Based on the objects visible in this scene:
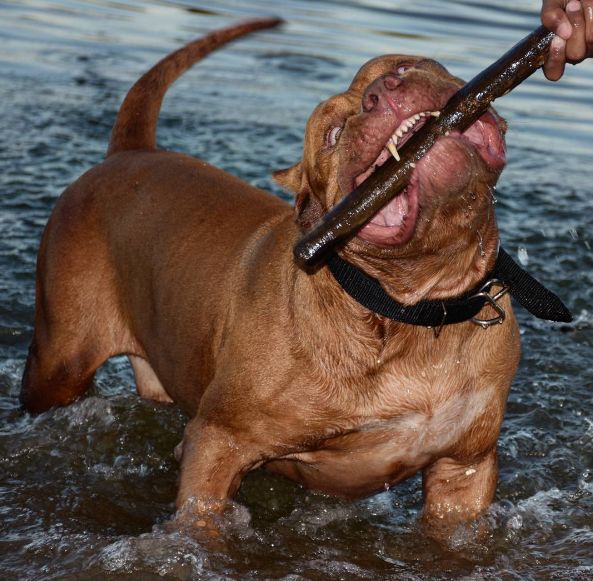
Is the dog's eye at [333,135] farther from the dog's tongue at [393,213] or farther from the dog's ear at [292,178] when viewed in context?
the dog's tongue at [393,213]

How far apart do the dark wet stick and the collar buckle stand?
1.82ft

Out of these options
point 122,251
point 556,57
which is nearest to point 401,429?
point 556,57

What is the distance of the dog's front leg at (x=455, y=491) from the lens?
14.5 feet

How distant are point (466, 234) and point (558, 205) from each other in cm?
502

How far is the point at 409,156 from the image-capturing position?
3613 millimetres

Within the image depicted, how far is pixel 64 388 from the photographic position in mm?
5414

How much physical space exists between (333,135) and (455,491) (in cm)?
144

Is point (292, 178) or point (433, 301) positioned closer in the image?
point (433, 301)

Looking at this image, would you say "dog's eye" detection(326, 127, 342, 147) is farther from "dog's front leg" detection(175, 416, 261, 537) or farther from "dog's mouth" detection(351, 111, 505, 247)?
"dog's front leg" detection(175, 416, 261, 537)

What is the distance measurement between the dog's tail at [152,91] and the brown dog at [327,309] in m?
0.52

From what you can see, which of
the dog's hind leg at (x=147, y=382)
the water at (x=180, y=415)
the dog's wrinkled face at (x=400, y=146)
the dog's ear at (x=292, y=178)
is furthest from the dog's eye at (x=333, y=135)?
the dog's hind leg at (x=147, y=382)

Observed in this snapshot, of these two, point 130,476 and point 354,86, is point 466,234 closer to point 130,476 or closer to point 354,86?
point 354,86

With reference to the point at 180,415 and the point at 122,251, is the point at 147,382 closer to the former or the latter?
the point at 180,415

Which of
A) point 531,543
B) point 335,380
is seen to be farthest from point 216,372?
point 531,543
